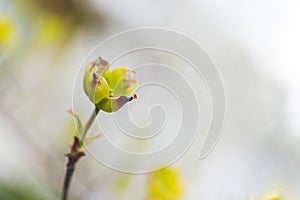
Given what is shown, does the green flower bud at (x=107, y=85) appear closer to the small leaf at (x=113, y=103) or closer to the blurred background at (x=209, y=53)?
the small leaf at (x=113, y=103)

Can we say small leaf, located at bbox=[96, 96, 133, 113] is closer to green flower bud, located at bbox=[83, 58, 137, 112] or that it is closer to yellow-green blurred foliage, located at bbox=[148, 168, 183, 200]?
green flower bud, located at bbox=[83, 58, 137, 112]

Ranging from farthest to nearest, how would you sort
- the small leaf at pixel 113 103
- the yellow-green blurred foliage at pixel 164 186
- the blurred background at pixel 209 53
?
the blurred background at pixel 209 53, the yellow-green blurred foliage at pixel 164 186, the small leaf at pixel 113 103

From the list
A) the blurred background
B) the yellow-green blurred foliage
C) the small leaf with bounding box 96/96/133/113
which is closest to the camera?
the small leaf with bounding box 96/96/133/113

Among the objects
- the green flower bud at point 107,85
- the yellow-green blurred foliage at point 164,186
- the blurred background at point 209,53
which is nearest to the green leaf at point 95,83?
the green flower bud at point 107,85

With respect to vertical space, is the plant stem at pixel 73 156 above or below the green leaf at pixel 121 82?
below

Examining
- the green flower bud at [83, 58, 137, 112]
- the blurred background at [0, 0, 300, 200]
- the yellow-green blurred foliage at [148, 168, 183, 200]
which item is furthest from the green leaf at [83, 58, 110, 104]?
the blurred background at [0, 0, 300, 200]

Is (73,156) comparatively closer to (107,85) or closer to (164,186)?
(107,85)

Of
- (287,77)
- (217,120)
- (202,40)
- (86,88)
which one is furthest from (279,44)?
(86,88)
